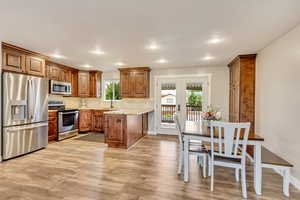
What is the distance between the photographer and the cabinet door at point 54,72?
4.56m

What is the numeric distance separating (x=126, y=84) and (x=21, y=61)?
9.60 ft

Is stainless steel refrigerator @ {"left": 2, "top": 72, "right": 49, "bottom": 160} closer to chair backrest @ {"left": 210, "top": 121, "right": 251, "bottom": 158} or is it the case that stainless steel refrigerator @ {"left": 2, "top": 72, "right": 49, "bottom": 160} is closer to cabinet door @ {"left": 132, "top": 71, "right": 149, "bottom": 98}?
cabinet door @ {"left": 132, "top": 71, "right": 149, "bottom": 98}

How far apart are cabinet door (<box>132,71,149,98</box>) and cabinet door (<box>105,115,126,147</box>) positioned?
1619mm

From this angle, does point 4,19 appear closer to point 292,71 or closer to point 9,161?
point 9,161

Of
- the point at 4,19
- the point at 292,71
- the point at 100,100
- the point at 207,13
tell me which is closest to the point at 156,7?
the point at 207,13

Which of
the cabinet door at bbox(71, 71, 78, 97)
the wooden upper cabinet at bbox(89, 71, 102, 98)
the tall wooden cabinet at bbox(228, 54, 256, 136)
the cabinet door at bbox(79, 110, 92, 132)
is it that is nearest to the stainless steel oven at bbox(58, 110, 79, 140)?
the cabinet door at bbox(79, 110, 92, 132)

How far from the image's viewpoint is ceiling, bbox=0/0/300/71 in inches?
69.8

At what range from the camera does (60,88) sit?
4871 millimetres

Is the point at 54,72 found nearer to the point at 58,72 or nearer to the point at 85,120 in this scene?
the point at 58,72

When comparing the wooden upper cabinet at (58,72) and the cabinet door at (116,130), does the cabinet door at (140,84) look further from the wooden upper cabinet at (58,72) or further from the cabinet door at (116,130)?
the wooden upper cabinet at (58,72)

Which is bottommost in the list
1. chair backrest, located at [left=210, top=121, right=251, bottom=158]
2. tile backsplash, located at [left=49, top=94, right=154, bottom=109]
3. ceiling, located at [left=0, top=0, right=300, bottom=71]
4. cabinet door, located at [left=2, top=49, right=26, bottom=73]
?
chair backrest, located at [left=210, top=121, right=251, bottom=158]

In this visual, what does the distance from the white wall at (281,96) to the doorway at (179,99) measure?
1.90 m

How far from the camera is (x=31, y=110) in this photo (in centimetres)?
345

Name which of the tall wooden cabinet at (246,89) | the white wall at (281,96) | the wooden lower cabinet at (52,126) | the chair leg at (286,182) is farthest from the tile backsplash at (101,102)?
the chair leg at (286,182)
